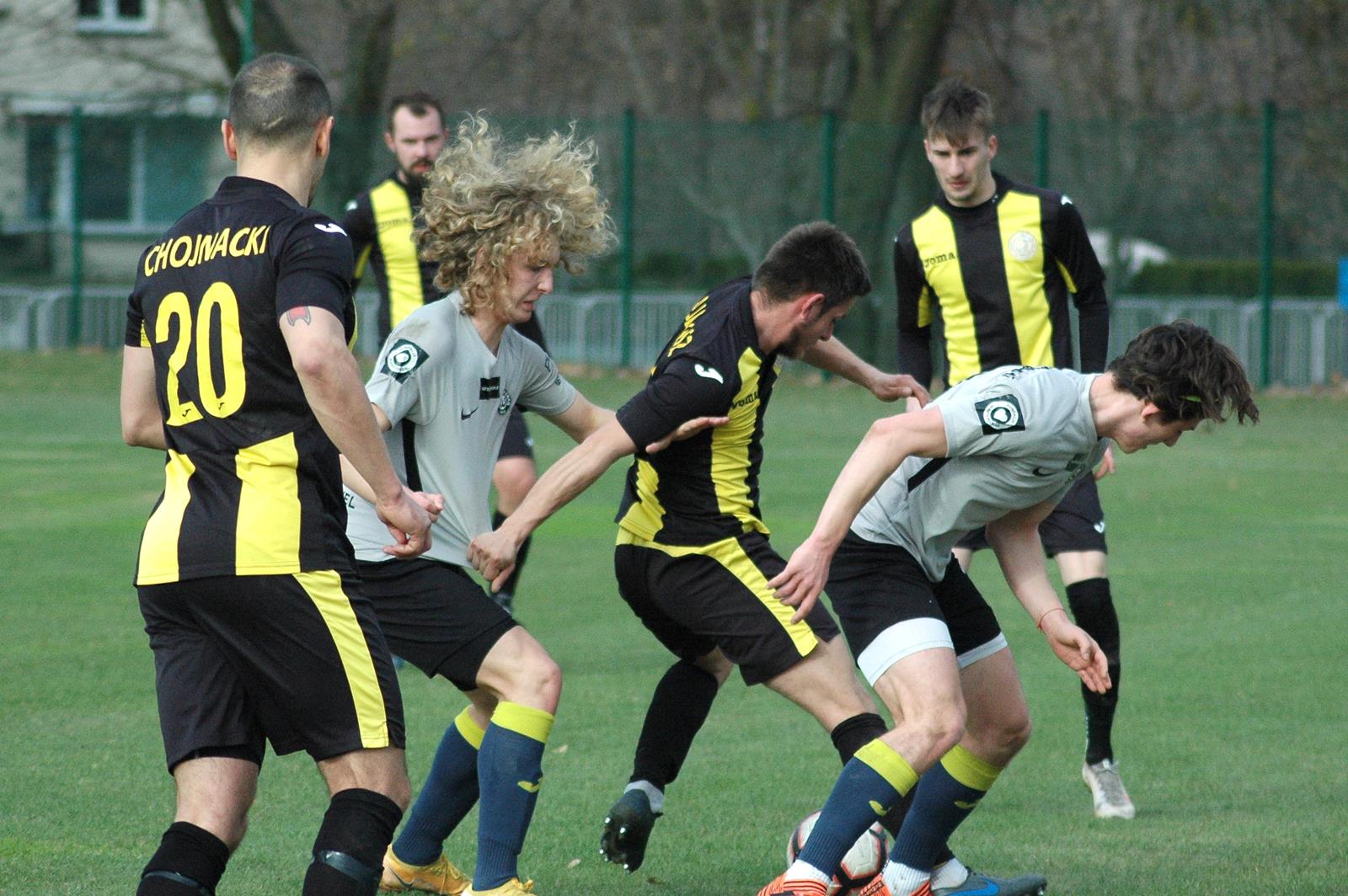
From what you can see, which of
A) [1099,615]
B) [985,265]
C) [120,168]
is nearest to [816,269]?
[1099,615]

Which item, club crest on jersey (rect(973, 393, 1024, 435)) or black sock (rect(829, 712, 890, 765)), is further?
black sock (rect(829, 712, 890, 765))

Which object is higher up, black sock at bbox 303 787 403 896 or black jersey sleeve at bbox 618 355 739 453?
black jersey sleeve at bbox 618 355 739 453

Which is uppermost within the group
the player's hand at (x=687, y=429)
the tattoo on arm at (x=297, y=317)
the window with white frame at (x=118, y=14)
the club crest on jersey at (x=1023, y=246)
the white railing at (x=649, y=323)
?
the window with white frame at (x=118, y=14)

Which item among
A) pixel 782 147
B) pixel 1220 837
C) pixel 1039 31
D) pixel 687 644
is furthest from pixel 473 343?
pixel 1039 31

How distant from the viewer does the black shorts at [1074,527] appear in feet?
20.9

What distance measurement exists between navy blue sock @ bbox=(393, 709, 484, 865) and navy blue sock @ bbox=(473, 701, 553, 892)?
25 centimetres

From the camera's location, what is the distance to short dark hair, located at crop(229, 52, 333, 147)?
12.7 feet

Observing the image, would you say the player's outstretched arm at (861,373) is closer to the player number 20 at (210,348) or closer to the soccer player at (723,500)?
the soccer player at (723,500)

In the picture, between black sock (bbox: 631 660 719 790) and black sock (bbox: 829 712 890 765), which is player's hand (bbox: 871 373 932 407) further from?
black sock (bbox: 829 712 890 765)

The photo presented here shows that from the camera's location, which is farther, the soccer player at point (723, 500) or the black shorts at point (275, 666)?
the soccer player at point (723, 500)

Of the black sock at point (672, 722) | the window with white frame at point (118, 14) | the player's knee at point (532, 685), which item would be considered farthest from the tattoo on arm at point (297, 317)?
the window with white frame at point (118, 14)

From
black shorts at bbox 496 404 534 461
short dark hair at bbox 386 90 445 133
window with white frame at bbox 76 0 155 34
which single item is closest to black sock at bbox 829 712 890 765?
black shorts at bbox 496 404 534 461

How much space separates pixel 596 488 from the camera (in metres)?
13.7

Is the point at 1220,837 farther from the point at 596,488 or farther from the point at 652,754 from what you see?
the point at 596,488
